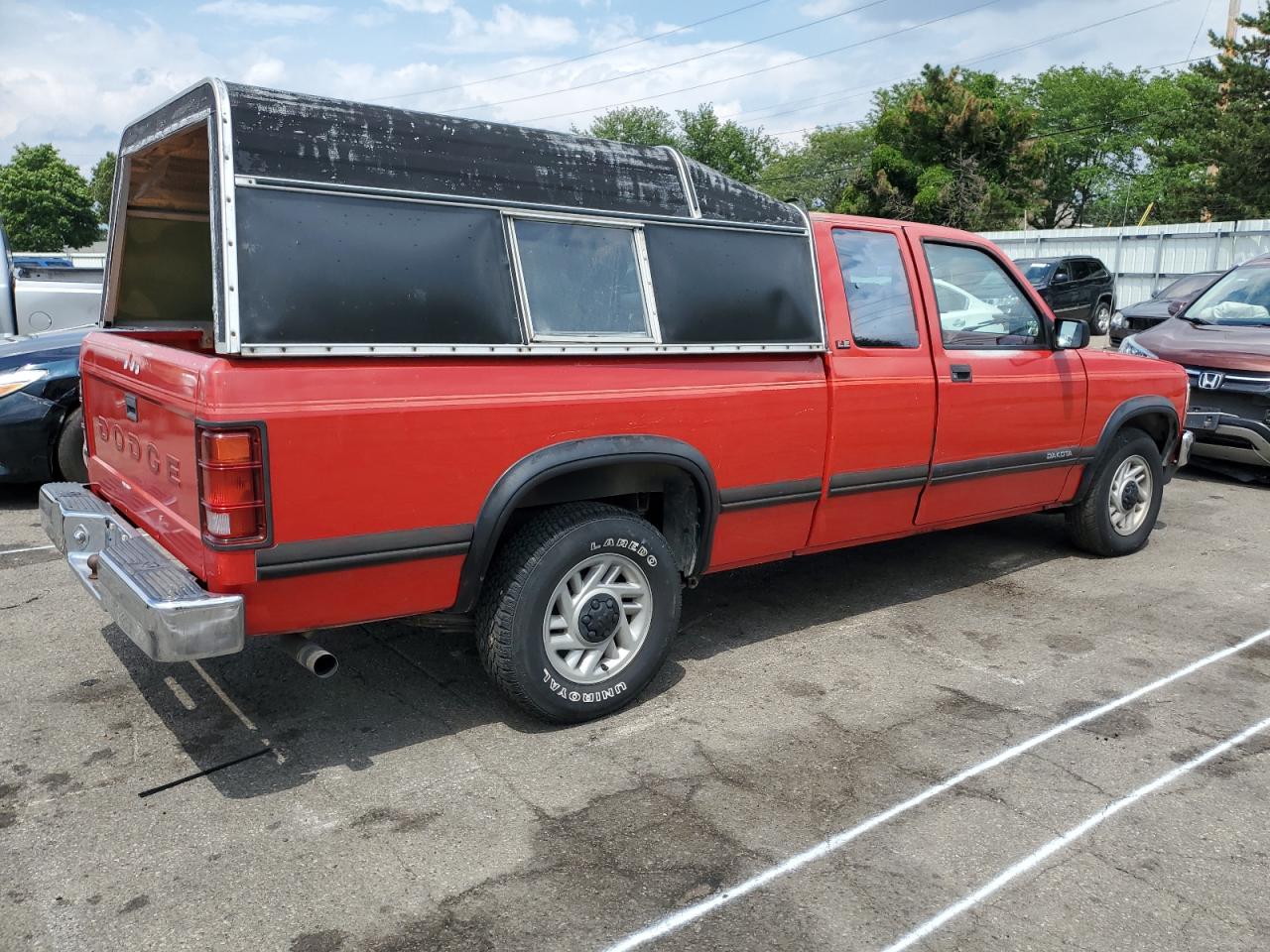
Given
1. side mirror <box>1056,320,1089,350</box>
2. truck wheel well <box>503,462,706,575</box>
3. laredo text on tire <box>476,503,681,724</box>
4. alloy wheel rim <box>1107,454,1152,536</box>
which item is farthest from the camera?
alloy wheel rim <box>1107,454,1152,536</box>

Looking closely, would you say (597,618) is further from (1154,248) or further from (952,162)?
(952,162)

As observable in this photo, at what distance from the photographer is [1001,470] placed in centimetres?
539

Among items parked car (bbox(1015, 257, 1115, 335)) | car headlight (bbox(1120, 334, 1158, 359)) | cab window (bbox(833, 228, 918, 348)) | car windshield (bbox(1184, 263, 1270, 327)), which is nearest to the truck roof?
cab window (bbox(833, 228, 918, 348))

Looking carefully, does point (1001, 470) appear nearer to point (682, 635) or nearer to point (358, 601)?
point (682, 635)

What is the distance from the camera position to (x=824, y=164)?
70.9 m

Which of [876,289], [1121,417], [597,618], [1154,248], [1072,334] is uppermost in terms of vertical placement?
[1154,248]

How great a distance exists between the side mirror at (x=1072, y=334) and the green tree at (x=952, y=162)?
32.8m

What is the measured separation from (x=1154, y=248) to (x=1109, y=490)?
72.3 feet

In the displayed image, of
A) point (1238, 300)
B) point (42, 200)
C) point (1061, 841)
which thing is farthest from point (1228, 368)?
point (42, 200)

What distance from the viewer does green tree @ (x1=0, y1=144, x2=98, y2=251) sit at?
5856cm

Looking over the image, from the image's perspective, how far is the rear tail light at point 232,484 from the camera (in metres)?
3.02

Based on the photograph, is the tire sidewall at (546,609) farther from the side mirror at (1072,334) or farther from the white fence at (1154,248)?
the white fence at (1154,248)

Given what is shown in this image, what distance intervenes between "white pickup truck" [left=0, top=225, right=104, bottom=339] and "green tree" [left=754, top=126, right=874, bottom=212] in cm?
6006

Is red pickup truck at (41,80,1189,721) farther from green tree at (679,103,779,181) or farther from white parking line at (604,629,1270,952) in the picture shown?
green tree at (679,103,779,181)
